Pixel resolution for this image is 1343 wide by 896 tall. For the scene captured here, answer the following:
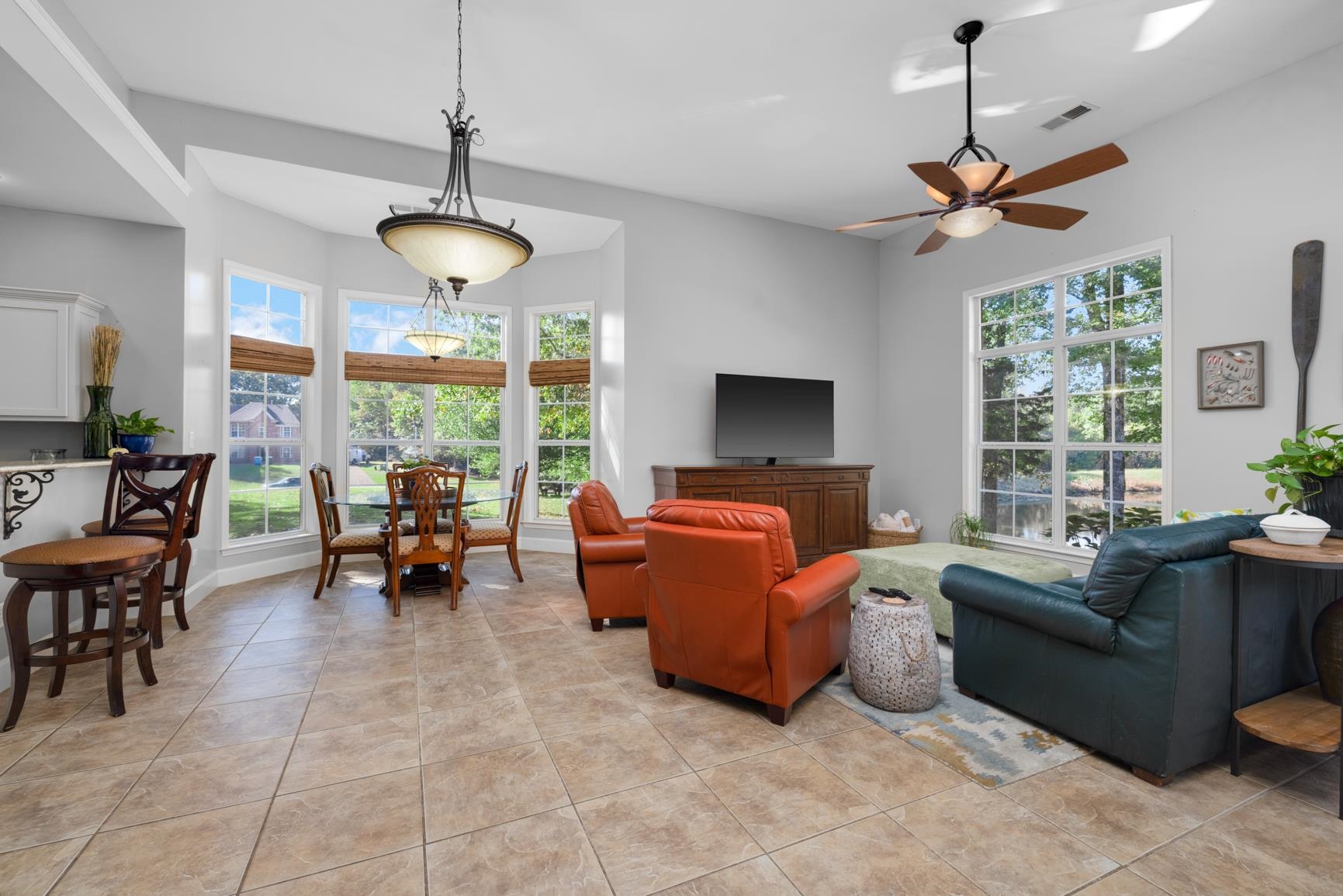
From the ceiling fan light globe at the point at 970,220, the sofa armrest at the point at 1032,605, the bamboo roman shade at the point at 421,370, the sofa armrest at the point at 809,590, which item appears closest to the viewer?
the sofa armrest at the point at 1032,605

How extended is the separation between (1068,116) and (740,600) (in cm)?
414

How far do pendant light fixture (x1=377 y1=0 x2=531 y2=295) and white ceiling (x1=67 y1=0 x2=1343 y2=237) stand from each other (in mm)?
1056

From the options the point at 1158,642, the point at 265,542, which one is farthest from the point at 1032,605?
the point at 265,542

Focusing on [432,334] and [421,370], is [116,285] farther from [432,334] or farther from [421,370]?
[421,370]

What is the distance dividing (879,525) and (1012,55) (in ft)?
12.7

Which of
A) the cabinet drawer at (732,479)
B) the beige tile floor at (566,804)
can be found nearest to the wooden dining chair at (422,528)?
the beige tile floor at (566,804)

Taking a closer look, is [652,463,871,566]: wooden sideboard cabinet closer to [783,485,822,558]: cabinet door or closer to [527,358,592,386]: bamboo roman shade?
[783,485,822,558]: cabinet door

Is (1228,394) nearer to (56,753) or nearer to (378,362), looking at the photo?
(56,753)

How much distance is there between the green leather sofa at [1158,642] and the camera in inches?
74.9

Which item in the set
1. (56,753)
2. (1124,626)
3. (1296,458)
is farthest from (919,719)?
(56,753)

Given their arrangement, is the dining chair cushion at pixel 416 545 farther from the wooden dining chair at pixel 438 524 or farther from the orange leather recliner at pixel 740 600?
the orange leather recliner at pixel 740 600

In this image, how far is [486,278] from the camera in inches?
111

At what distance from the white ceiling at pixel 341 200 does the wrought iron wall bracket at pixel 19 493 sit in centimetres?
245

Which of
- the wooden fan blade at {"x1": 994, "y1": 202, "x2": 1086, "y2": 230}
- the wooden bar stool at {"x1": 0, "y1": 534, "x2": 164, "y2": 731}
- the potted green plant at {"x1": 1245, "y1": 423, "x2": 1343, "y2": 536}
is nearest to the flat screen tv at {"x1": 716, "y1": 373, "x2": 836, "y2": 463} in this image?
the wooden fan blade at {"x1": 994, "y1": 202, "x2": 1086, "y2": 230}
